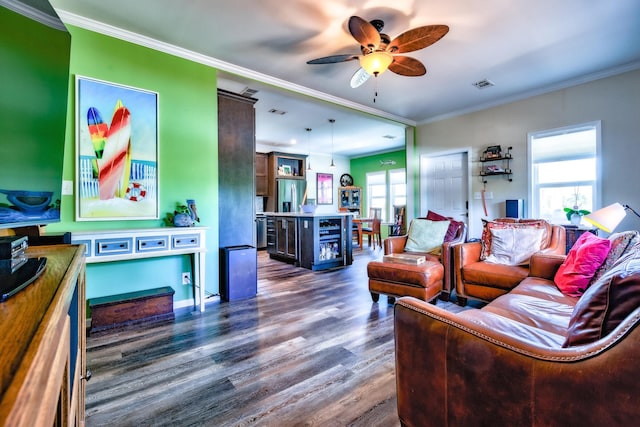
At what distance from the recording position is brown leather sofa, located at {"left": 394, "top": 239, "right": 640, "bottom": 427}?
75cm

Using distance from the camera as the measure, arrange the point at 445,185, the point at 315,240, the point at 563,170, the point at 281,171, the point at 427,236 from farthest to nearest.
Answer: the point at 281,171
the point at 445,185
the point at 315,240
the point at 563,170
the point at 427,236

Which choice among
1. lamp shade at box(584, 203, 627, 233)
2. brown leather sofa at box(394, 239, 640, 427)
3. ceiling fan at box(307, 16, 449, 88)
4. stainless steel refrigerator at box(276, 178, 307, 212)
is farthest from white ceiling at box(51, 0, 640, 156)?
stainless steel refrigerator at box(276, 178, 307, 212)

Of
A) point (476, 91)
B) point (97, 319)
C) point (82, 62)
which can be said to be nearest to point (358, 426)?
point (97, 319)

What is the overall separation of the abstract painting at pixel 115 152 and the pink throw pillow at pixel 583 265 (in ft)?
11.1

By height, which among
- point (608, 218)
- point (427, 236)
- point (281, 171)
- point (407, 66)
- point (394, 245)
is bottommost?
point (394, 245)

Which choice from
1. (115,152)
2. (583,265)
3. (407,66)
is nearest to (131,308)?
(115,152)

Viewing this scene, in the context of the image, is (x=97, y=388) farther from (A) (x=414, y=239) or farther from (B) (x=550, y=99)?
(B) (x=550, y=99)

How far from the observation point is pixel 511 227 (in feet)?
9.95

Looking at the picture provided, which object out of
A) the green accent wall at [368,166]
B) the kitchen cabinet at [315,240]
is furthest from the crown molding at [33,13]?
the green accent wall at [368,166]

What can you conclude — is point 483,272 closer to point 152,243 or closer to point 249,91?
Result: point 152,243

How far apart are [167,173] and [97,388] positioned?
1919 mm

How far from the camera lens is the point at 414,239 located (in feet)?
11.9

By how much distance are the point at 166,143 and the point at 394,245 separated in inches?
105

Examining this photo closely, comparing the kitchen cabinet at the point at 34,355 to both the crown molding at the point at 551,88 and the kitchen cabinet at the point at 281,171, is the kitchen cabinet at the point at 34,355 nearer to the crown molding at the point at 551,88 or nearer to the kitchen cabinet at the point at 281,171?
the crown molding at the point at 551,88
